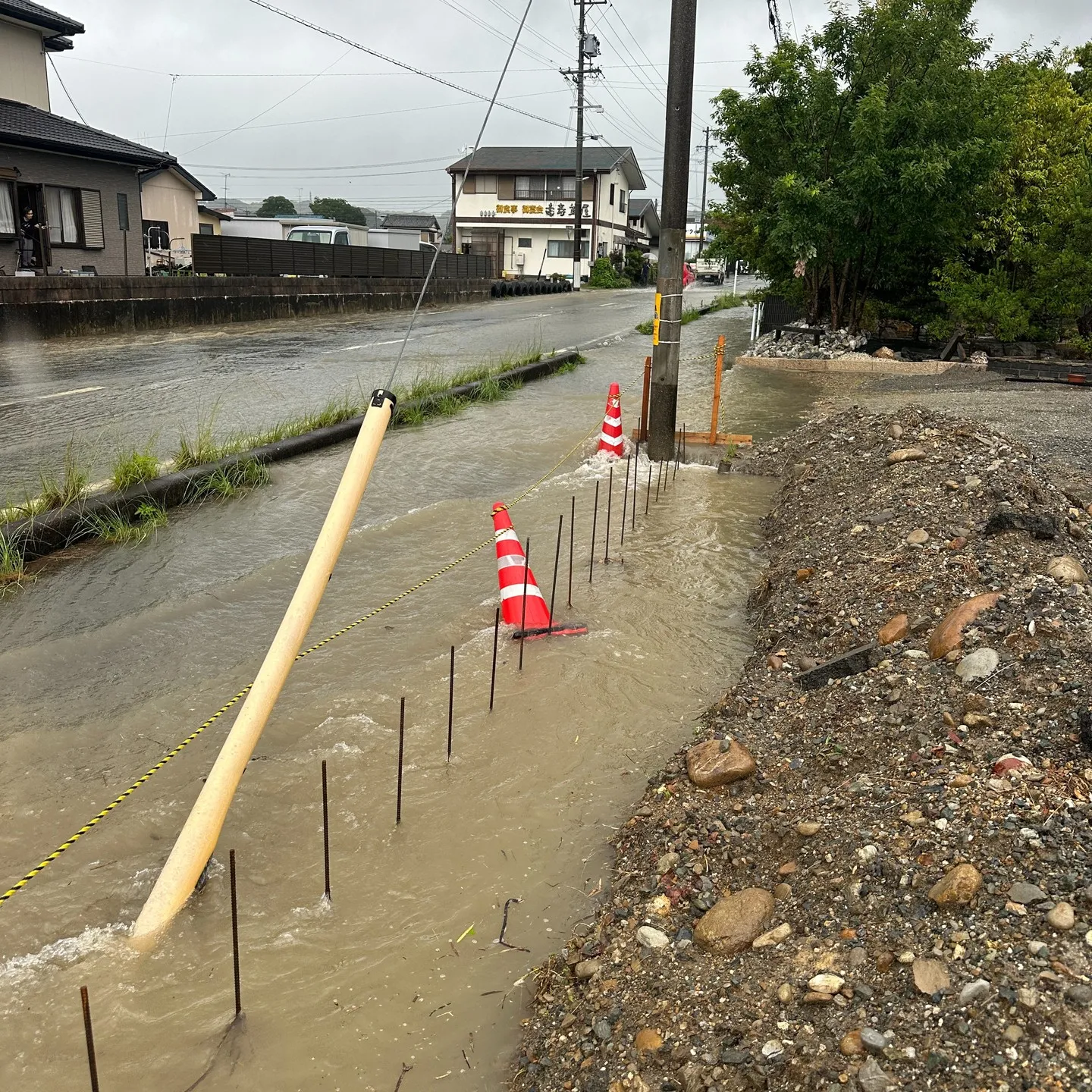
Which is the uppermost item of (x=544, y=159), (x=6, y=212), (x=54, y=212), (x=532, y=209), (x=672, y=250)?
(x=544, y=159)

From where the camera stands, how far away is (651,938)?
2695 mm

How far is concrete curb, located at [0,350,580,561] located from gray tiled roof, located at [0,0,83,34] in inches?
754

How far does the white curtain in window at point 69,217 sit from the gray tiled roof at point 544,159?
36931 millimetres

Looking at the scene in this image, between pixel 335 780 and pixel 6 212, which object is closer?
pixel 335 780

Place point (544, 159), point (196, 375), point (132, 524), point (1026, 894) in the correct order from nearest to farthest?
point (1026, 894) < point (132, 524) < point (196, 375) < point (544, 159)

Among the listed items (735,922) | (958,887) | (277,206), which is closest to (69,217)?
(735,922)

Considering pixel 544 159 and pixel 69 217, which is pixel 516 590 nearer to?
pixel 69 217

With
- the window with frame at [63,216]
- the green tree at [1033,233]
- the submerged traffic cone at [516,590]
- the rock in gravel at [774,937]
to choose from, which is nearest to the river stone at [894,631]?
the submerged traffic cone at [516,590]

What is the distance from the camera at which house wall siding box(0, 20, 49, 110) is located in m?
23.3

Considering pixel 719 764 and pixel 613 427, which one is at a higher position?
pixel 613 427

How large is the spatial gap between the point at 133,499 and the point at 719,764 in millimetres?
5290

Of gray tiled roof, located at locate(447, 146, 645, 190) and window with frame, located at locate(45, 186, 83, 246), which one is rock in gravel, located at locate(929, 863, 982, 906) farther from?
gray tiled roof, located at locate(447, 146, 645, 190)

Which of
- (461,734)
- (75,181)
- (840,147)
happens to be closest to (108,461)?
(461,734)

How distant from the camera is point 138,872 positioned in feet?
10.8
